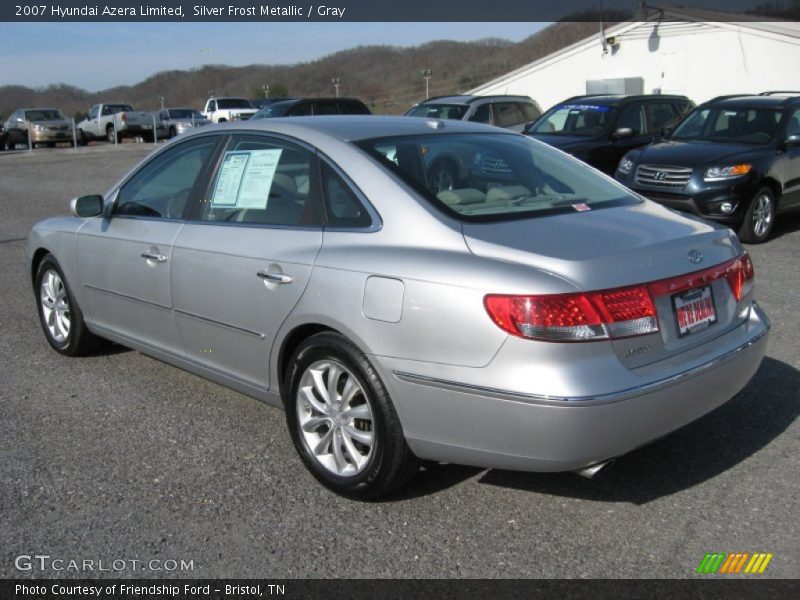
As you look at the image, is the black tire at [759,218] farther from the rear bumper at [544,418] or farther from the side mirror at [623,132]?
the rear bumper at [544,418]

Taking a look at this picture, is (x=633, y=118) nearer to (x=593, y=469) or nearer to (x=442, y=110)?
(x=442, y=110)

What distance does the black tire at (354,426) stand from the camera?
3.44 meters

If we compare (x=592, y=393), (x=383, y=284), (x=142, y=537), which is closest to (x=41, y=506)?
(x=142, y=537)

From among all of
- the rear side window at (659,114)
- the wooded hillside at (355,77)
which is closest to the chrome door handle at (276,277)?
the rear side window at (659,114)

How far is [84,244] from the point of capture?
208 inches

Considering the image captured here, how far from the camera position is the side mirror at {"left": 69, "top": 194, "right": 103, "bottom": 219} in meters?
5.14

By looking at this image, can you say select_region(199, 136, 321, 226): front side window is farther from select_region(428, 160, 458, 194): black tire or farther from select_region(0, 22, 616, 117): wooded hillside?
select_region(0, 22, 616, 117): wooded hillside

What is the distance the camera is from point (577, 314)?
3.06 metres

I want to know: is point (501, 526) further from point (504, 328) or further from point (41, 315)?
point (41, 315)

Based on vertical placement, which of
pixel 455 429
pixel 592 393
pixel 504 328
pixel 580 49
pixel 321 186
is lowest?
pixel 455 429

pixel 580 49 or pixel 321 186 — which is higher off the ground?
pixel 580 49

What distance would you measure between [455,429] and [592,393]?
540mm

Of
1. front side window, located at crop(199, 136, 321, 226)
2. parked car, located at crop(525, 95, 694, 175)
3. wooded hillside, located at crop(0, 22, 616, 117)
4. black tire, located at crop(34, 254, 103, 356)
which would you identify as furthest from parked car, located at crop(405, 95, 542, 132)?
wooded hillside, located at crop(0, 22, 616, 117)

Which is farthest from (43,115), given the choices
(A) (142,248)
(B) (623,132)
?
(A) (142,248)
